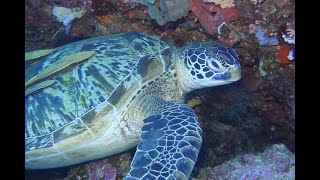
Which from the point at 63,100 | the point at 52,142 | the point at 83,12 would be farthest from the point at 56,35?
the point at 52,142

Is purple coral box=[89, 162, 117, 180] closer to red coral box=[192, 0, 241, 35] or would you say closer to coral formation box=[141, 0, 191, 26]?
coral formation box=[141, 0, 191, 26]

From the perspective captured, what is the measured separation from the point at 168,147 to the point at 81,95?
100 centimetres

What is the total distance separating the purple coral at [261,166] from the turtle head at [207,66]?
83 centimetres

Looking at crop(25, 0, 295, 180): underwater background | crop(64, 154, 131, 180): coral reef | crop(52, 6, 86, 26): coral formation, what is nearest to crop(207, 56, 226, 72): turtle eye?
crop(25, 0, 295, 180): underwater background

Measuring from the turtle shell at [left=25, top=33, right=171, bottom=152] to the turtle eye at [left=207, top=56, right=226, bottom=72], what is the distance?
53 cm

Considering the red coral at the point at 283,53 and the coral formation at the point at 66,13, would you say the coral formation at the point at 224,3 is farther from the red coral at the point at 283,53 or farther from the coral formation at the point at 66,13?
the coral formation at the point at 66,13

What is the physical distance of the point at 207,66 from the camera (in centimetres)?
271

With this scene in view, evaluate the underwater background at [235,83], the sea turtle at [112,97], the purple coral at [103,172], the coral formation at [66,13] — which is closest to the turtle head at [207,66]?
the sea turtle at [112,97]

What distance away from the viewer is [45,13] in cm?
355

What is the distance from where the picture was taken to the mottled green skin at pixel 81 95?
2.45 m

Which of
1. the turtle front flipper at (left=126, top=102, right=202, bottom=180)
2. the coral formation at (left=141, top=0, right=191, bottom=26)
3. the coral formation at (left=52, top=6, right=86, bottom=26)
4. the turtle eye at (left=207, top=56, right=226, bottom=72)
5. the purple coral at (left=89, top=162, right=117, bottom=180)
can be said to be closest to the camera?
the turtle front flipper at (left=126, top=102, right=202, bottom=180)

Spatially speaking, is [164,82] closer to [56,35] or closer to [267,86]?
→ [267,86]

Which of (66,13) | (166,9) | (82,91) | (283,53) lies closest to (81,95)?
(82,91)

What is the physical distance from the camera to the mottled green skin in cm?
245
